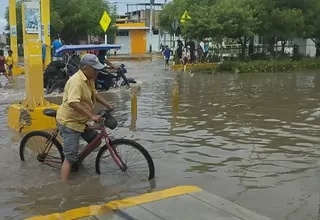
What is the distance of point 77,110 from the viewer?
5789 mm

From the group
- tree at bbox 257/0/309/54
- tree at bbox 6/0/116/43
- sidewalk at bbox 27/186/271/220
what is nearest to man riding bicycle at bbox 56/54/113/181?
sidewalk at bbox 27/186/271/220

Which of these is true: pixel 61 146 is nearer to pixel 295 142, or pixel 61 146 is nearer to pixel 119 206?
pixel 119 206

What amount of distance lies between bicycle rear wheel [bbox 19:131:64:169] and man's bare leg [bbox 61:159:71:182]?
426mm

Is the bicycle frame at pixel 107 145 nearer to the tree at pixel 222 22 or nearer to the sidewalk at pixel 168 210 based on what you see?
the sidewalk at pixel 168 210

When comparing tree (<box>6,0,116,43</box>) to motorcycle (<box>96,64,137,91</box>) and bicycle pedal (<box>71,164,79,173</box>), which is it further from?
bicycle pedal (<box>71,164,79,173</box>)

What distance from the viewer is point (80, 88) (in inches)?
231

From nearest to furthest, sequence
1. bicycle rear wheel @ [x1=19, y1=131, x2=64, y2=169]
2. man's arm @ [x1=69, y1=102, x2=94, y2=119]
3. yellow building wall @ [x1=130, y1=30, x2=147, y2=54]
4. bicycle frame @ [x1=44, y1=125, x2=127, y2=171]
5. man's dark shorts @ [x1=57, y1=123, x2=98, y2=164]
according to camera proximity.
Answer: man's arm @ [x1=69, y1=102, x2=94, y2=119] → man's dark shorts @ [x1=57, y1=123, x2=98, y2=164] → bicycle frame @ [x1=44, y1=125, x2=127, y2=171] → bicycle rear wheel @ [x1=19, y1=131, x2=64, y2=169] → yellow building wall @ [x1=130, y1=30, x2=147, y2=54]

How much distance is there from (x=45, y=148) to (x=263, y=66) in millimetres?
20544

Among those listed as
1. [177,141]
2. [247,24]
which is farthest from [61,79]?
[247,24]

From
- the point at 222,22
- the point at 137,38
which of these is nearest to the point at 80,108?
the point at 222,22

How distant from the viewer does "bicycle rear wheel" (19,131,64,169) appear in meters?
6.71

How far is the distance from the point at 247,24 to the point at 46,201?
2133 centimetres

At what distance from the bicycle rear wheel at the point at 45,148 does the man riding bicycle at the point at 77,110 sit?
544mm

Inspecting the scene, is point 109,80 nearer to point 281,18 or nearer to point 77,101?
point 77,101
